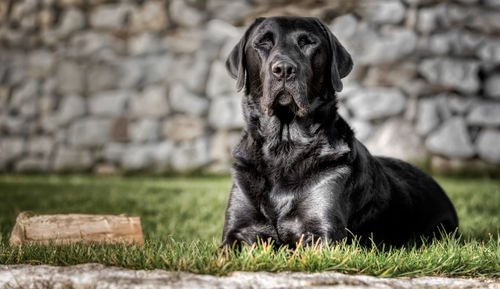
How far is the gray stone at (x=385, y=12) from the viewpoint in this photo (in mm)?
7977

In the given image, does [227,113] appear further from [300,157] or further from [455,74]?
[300,157]

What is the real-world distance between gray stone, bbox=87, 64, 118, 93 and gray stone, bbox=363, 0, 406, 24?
13.2ft

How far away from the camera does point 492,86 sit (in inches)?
305

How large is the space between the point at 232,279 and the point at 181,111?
6746mm

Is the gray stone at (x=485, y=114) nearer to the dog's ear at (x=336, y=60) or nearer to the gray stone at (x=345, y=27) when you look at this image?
the gray stone at (x=345, y=27)

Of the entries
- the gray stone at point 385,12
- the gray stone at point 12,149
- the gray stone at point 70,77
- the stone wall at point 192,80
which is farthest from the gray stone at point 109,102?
the gray stone at point 385,12

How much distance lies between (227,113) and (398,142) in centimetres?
251

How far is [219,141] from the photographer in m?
8.58

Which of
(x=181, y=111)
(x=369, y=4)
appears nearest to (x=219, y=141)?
(x=181, y=111)

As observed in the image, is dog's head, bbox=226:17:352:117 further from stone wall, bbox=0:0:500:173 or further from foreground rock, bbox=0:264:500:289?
stone wall, bbox=0:0:500:173

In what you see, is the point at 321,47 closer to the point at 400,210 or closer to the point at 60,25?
the point at 400,210

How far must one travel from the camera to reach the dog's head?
303cm

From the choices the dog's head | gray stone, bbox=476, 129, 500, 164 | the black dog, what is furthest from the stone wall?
the dog's head

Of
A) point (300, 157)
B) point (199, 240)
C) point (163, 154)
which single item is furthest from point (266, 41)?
point (163, 154)
